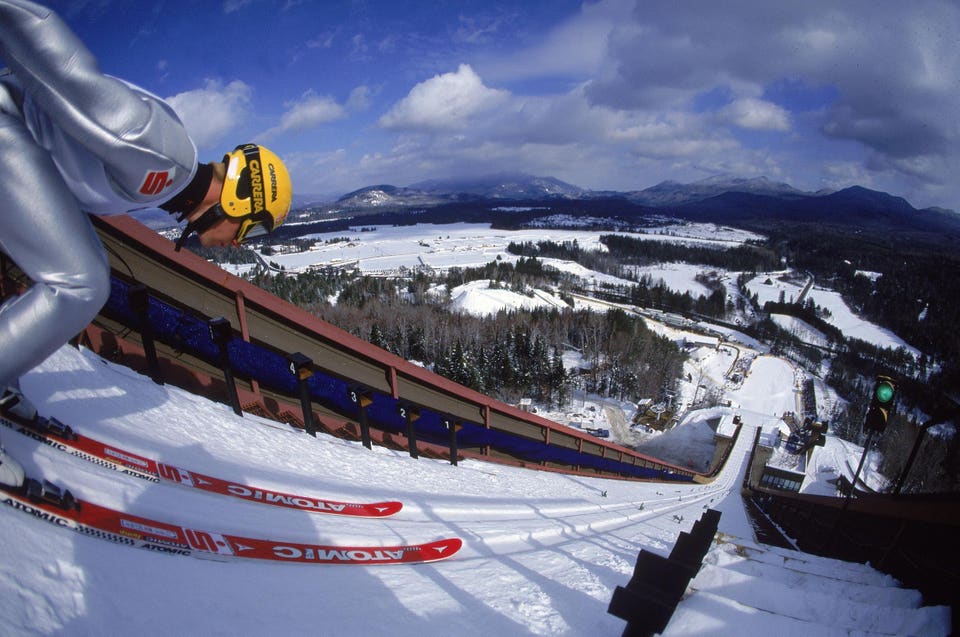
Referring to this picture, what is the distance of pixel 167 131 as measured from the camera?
2.02m

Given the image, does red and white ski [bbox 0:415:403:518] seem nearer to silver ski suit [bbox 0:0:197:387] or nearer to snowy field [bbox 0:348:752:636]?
snowy field [bbox 0:348:752:636]

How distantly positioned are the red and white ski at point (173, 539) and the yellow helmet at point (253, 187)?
1.76 metres

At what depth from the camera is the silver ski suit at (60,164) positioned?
1753mm

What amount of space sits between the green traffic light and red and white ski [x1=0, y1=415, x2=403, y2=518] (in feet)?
16.3

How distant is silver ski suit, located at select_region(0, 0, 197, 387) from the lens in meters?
1.75

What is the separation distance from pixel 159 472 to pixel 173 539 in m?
0.81

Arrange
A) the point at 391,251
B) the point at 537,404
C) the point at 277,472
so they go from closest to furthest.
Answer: the point at 277,472, the point at 537,404, the point at 391,251

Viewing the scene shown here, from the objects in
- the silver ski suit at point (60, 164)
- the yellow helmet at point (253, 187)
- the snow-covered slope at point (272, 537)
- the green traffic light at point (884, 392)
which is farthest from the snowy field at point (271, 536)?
the green traffic light at point (884, 392)

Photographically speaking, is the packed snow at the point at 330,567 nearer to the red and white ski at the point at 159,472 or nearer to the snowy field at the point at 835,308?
the red and white ski at the point at 159,472

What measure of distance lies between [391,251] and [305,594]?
14072cm

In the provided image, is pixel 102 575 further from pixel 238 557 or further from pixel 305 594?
pixel 305 594

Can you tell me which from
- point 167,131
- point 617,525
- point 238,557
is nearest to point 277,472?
point 238,557

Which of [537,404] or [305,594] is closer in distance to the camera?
[305,594]

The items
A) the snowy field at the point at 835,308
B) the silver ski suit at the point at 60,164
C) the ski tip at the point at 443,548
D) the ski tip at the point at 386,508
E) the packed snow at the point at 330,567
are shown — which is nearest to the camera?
the silver ski suit at the point at 60,164
